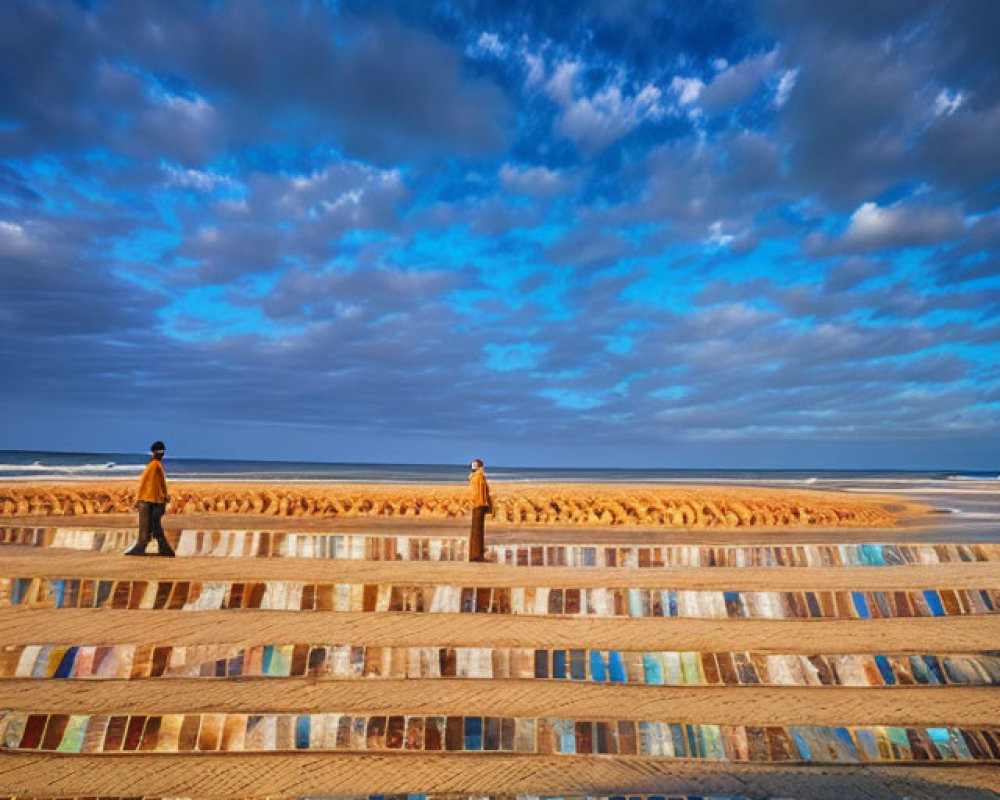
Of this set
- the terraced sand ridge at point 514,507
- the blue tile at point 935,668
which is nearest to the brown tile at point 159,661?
the blue tile at point 935,668

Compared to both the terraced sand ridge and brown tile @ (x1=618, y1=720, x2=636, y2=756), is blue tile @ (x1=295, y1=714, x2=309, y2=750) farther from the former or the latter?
the terraced sand ridge

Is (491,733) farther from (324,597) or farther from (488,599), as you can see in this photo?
(324,597)

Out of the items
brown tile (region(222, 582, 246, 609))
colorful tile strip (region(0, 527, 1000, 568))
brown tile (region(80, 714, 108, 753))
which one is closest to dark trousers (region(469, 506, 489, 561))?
colorful tile strip (region(0, 527, 1000, 568))

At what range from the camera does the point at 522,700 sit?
432 centimetres

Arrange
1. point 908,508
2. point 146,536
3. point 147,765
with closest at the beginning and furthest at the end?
point 147,765
point 146,536
point 908,508

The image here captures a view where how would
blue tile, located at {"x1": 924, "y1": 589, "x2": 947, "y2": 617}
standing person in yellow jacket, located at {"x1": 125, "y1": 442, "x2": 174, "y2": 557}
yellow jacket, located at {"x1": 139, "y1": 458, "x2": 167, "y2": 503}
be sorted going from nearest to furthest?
blue tile, located at {"x1": 924, "y1": 589, "x2": 947, "y2": 617} → standing person in yellow jacket, located at {"x1": 125, "y1": 442, "x2": 174, "y2": 557} → yellow jacket, located at {"x1": 139, "y1": 458, "x2": 167, "y2": 503}

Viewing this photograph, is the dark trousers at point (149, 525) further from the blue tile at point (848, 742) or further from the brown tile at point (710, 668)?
the blue tile at point (848, 742)

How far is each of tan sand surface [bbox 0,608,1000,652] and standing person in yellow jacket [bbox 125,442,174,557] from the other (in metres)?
2.42

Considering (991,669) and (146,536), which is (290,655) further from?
(991,669)

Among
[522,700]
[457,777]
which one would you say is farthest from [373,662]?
[457,777]

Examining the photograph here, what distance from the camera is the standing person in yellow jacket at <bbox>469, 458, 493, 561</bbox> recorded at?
7.84m

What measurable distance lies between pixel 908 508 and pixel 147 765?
24.5m

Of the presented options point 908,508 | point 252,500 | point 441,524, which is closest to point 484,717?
point 441,524

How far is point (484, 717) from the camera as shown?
410 centimetres
